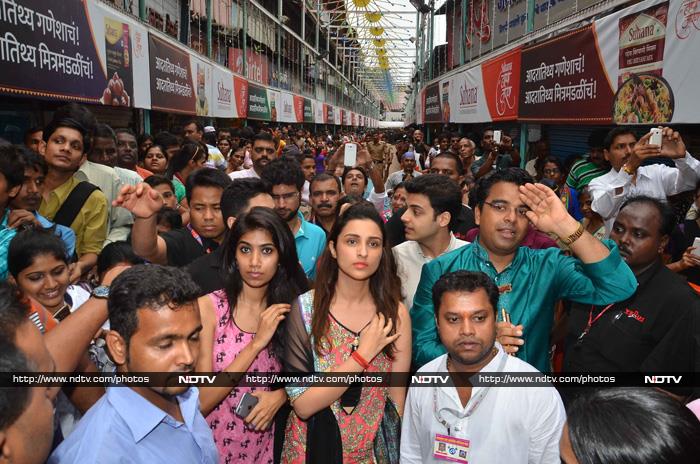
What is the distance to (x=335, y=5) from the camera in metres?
37.7

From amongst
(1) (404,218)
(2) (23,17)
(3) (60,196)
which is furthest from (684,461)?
(2) (23,17)

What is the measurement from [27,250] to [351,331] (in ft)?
5.47

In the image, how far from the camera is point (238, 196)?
117 inches

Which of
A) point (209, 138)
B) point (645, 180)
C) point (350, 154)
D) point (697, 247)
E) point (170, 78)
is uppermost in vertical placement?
point (170, 78)

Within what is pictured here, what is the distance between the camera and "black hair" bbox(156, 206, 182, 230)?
401 centimetres

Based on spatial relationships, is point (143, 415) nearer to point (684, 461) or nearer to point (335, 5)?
point (684, 461)

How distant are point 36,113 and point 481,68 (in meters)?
8.25

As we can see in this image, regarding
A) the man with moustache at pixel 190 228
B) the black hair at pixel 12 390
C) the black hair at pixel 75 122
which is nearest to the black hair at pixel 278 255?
the man with moustache at pixel 190 228

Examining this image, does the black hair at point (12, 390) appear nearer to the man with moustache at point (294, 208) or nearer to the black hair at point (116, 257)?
the black hair at point (116, 257)

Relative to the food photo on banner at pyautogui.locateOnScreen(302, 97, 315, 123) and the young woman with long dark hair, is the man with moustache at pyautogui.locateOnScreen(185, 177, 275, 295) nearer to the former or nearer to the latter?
the young woman with long dark hair

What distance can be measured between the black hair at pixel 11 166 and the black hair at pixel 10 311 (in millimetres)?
1831

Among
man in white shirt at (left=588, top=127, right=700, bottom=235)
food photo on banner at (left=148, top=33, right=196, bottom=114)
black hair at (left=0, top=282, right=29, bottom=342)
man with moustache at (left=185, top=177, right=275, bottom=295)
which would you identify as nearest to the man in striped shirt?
man in white shirt at (left=588, top=127, right=700, bottom=235)

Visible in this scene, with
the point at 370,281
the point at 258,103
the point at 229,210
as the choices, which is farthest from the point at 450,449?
the point at 258,103

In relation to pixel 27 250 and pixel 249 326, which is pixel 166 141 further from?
pixel 249 326
